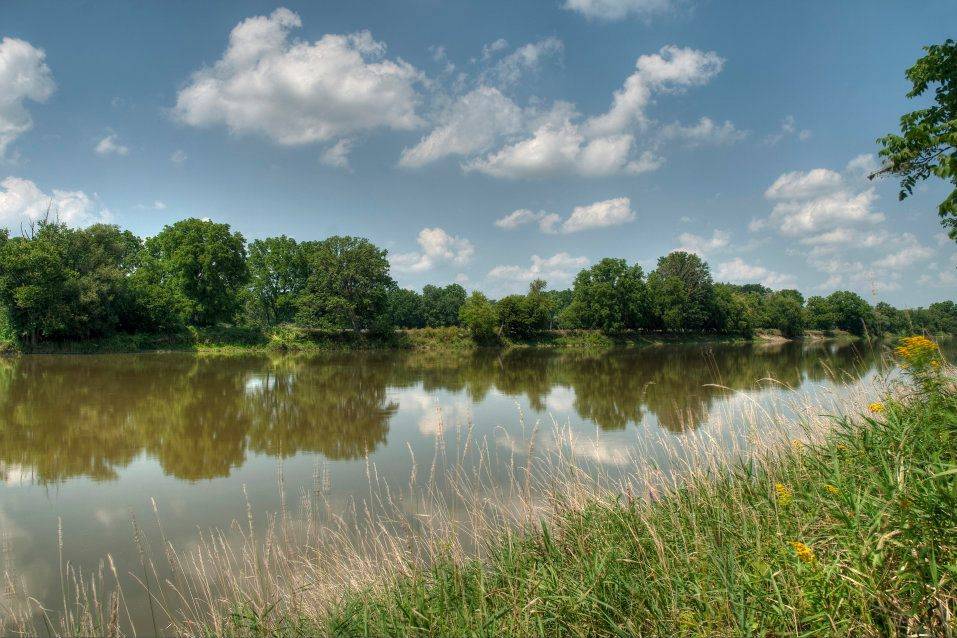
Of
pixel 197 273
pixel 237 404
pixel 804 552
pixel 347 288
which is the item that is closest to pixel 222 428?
pixel 237 404

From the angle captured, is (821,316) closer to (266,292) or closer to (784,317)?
(784,317)

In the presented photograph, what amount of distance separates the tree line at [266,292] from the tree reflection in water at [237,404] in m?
6.22

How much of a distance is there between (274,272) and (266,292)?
253cm

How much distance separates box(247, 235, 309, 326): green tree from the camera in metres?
55.2

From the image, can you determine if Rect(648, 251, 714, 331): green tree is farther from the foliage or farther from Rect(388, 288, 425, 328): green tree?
Rect(388, 288, 425, 328): green tree

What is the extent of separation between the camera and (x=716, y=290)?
3051 inches

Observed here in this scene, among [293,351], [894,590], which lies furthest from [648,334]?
[894,590]

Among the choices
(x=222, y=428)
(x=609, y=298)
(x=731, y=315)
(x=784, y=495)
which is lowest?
(x=222, y=428)

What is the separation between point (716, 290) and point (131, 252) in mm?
81463

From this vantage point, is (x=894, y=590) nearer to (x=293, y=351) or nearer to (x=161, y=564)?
(x=161, y=564)

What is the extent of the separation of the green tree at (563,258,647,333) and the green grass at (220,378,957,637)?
58602 millimetres

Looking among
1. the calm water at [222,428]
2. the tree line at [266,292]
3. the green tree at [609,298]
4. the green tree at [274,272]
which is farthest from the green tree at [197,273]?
the green tree at [609,298]

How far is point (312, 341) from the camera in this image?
4716 cm

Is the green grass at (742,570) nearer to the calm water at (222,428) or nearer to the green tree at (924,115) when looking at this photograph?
the calm water at (222,428)
